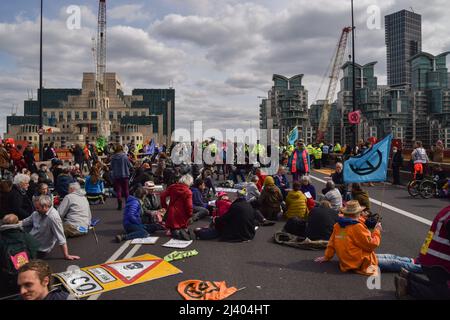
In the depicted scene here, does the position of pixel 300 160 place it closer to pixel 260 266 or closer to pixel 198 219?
pixel 198 219

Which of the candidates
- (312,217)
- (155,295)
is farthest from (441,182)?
(155,295)

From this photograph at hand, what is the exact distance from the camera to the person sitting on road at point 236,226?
8.17 m

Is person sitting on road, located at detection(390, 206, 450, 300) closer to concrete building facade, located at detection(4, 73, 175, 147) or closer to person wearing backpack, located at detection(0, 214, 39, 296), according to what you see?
person wearing backpack, located at detection(0, 214, 39, 296)

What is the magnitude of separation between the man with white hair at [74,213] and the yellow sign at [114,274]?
2295 mm


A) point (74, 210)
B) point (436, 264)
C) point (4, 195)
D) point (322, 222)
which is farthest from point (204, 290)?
point (4, 195)

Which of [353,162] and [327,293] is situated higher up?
[353,162]

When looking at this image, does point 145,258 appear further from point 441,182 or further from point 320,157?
point 320,157

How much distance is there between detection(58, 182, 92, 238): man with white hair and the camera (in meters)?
8.42

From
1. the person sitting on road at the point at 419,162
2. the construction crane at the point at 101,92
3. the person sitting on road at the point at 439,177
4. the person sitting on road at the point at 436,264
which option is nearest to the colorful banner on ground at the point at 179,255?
the person sitting on road at the point at 436,264

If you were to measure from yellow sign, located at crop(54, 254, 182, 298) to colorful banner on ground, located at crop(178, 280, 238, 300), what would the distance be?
0.65m

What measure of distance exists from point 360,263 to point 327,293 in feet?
3.28

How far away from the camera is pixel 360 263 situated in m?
6.01

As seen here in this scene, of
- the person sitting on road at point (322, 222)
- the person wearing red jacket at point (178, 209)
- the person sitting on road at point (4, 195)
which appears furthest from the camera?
the person wearing red jacket at point (178, 209)

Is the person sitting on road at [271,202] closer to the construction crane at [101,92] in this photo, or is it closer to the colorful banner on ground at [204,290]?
the colorful banner on ground at [204,290]
